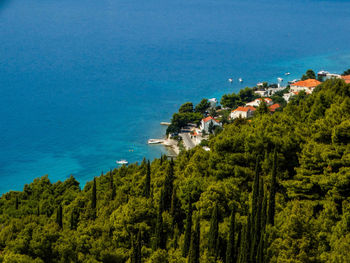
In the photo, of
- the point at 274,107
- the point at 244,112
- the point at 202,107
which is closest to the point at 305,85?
the point at 274,107

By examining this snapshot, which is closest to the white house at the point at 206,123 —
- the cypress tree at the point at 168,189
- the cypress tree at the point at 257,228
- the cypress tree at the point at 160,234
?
the cypress tree at the point at 168,189

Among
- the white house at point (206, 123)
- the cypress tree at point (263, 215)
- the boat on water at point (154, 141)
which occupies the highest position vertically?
the white house at point (206, 123)

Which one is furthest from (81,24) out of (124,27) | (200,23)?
(200,23)

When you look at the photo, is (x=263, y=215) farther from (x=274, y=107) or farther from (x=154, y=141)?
(x=274, y=107)

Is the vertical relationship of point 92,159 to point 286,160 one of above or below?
above

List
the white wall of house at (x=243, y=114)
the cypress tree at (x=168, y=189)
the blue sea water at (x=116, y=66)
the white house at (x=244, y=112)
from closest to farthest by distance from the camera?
1. the cypress tree at (x=168, y=189)
2. the white wall of house at (x=243, y=114)
3. the white house at (x=244, y=112)
4. the blue sea water at (x=116, y=66)

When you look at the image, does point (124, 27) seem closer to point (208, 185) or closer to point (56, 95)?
point (56, 95)

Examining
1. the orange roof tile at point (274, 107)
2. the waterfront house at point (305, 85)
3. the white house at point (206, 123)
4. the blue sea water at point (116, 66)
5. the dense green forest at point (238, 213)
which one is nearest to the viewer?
the dense green forest at point (238, 213)

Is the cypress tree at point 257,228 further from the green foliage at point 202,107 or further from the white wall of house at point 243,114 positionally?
the green foliage at point 202,107

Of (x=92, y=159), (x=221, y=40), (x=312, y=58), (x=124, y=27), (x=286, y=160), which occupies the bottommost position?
(x=286, y=160)
